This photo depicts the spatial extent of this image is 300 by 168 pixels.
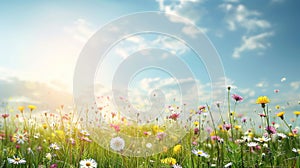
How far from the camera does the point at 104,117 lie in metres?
4.39

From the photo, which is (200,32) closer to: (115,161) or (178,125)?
(178,125)

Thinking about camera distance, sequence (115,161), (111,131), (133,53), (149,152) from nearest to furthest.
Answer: (115,161) → (149,152) → (111,131) → (133,53)

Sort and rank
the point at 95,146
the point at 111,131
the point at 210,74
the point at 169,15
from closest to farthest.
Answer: the point at 95,146, the point at 210,74, the point at 111,131, the point at 169,15

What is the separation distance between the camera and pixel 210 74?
11.1 feet

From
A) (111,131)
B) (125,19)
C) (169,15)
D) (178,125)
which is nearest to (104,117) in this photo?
(111,131)

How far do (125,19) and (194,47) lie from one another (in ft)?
4.08

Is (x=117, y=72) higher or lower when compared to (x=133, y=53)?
lower

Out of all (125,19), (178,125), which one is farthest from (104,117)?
(125,19)

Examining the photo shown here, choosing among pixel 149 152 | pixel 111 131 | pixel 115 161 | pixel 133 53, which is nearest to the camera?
pixel 115 161

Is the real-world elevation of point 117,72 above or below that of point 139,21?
below

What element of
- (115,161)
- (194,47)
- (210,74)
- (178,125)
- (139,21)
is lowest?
(115,161)

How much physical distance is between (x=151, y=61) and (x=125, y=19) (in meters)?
0.85

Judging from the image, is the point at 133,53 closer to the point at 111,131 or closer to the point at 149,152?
the point at 111,131

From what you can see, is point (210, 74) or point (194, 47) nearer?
point (210, 74)
